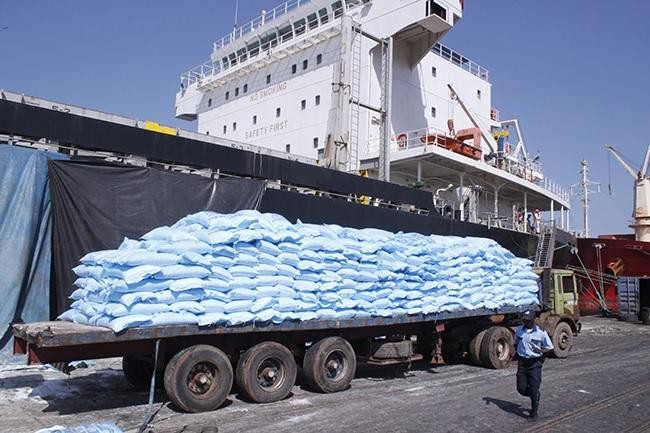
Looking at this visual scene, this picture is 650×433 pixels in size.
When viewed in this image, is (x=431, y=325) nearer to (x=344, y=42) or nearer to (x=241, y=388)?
(x=241, y=388)

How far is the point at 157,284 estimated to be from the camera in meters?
6.51

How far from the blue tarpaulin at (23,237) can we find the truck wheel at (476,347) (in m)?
7.83

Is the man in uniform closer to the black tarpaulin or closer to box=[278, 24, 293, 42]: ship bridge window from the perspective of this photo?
the black tarpaulin

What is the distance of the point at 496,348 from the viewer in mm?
10711

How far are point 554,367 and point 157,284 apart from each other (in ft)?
27.5

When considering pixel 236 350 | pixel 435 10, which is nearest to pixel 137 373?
pixel 236 350

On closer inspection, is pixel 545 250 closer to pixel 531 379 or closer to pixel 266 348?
pixel 531 379

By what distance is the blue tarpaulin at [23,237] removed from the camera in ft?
28.8

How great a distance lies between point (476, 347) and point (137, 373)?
20.8ft

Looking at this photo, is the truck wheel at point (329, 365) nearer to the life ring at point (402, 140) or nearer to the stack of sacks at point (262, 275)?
the stack of sacks at point (262, 275)

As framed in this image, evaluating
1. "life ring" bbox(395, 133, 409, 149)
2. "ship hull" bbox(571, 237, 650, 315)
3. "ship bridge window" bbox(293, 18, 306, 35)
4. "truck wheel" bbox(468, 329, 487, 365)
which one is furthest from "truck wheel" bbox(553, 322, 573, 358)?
"ship bridge window" bbox(293, 18, 306, 35)

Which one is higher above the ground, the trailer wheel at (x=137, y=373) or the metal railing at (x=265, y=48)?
the metal railing at (x=265, y=48)

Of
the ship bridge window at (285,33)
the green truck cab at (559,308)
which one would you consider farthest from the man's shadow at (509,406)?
the ship bridge window at (285,33)

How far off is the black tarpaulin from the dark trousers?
6979 mm
